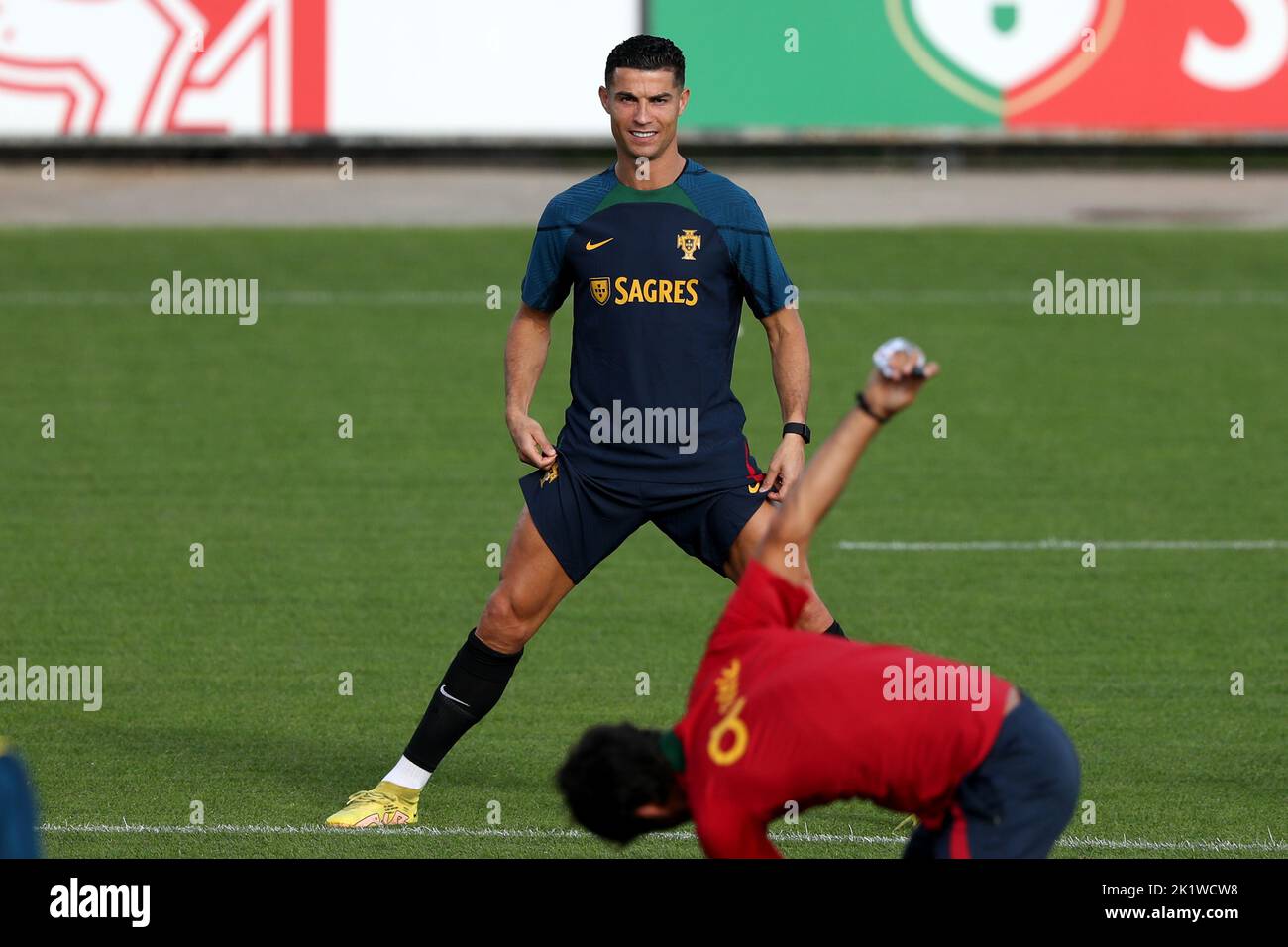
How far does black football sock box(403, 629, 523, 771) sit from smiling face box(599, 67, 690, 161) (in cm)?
173

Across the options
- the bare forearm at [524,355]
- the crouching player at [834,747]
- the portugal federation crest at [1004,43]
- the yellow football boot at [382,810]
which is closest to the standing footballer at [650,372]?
the bare forearm at [524,355]

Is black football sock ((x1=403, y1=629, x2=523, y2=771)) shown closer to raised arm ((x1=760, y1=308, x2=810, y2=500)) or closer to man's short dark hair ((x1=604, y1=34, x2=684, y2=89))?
raised arm ((x1=760, y1=308, x2=810, y2=500))

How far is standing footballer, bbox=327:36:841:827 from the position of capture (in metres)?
6.87

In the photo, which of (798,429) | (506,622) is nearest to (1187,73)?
(798,429)

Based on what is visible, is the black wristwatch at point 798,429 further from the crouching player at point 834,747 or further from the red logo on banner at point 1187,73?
the red logo on banner at point 1187,73

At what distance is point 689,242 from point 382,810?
2.20m

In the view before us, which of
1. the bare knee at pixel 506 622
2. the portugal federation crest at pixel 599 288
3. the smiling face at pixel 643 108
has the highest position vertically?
the smiling face at pixel 643 108

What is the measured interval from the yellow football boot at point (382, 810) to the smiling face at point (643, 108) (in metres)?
2.32

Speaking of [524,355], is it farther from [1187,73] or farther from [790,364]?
[1187,73]

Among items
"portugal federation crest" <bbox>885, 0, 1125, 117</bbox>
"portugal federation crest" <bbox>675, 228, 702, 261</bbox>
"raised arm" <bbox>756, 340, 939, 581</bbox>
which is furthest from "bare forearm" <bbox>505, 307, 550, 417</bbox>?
"portugal federation crest" <bbox>885, 0, 1125, 117</bbox>

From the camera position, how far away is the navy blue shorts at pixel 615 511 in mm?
6918

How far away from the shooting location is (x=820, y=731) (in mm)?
4688

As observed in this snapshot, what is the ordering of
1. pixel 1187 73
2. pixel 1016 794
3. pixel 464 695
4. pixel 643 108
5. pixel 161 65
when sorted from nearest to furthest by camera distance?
pixel 1016 794 < pixel 643 108 < pixel 464 695 < pixel 161 65 < pixel 1187 73

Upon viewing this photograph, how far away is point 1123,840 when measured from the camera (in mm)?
7094
